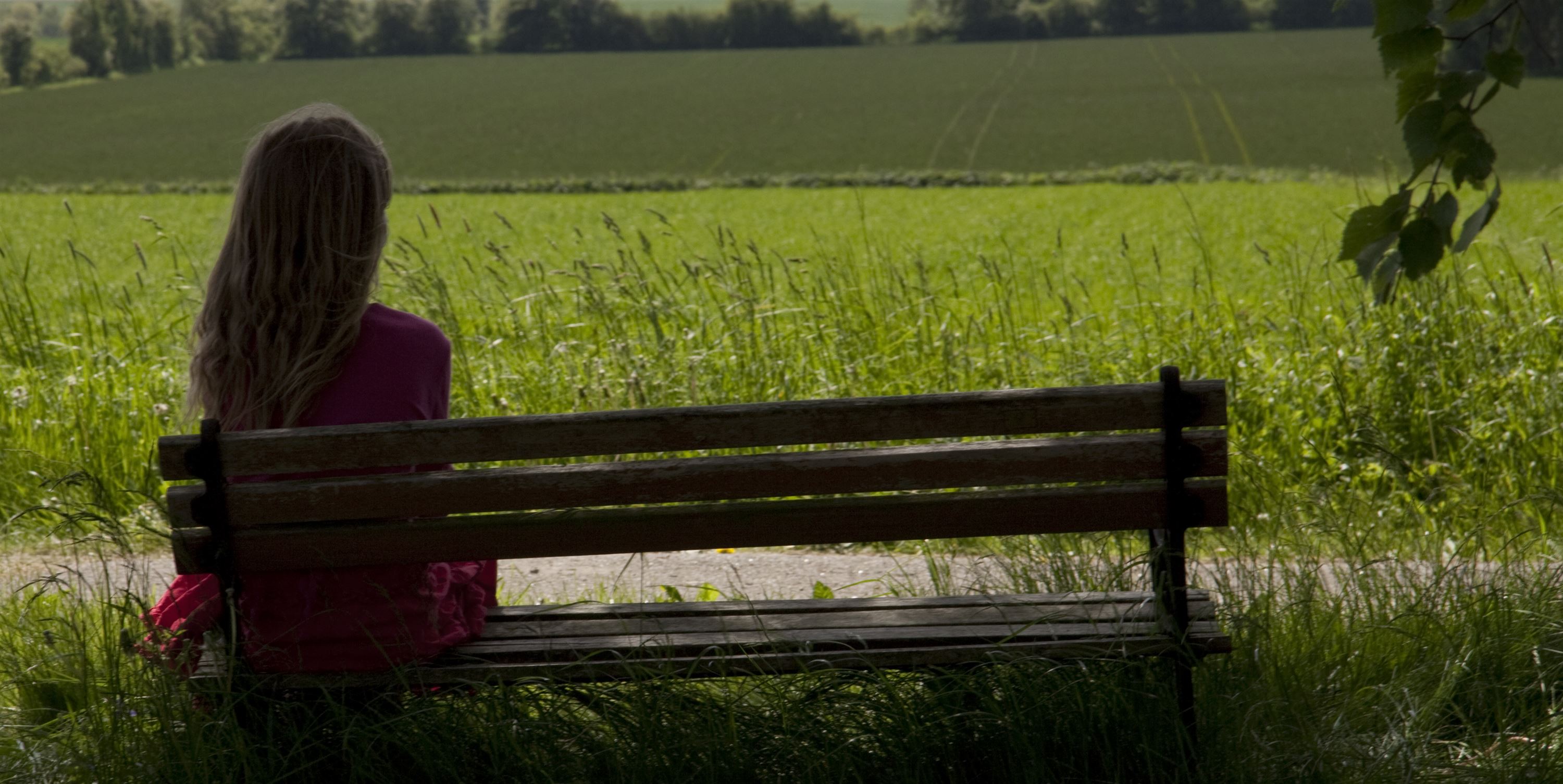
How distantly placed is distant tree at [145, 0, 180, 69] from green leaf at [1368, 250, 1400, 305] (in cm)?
8372

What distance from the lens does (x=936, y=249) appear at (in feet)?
62.5

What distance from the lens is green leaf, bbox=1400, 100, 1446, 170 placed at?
8.62 feet

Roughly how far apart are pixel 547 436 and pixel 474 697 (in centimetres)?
57

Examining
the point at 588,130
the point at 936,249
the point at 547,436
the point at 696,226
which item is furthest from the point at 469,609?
the point at 588,130

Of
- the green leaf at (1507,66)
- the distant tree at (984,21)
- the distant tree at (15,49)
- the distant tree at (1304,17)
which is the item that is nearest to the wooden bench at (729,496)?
the green leaf at (1507,66)

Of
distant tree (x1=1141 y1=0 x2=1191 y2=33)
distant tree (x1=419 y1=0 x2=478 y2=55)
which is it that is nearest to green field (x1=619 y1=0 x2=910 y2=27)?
distant tree (x1=419 y1=0 x2=478 y2=55)

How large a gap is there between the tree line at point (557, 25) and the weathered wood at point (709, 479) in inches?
3198

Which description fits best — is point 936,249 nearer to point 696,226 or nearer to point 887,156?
point 696,226

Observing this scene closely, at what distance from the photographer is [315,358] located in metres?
2.30

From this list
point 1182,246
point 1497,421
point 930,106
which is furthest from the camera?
point 930,106

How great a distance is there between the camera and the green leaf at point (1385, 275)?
267cm

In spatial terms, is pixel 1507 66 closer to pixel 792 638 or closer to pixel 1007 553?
pixel 1007 553

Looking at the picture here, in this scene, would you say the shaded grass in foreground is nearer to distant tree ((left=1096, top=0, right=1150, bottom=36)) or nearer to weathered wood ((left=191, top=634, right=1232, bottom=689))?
weathered wood ((left=191, top=634, right=1232, bottom=689))

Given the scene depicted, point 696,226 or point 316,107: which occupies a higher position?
point 316,107
